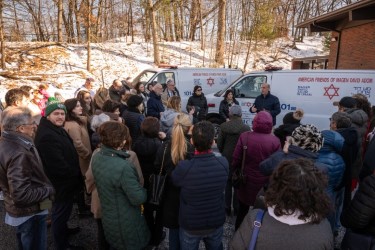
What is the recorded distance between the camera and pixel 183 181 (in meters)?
2.40

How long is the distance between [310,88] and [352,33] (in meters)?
7.06

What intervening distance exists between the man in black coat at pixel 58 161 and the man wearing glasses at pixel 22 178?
17.7 inches

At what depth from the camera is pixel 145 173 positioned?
3270 mm

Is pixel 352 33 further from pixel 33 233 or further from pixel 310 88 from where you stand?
pixel 33 233

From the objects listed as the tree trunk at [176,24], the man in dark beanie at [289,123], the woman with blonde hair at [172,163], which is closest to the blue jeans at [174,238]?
the woman with blonde hair at [172,163]

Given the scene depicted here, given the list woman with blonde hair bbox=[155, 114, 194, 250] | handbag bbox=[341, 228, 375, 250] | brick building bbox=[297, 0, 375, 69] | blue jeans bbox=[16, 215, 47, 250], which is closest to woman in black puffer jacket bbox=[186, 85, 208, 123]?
woman with blonde hair bbox=[155, 114, 194, 250]

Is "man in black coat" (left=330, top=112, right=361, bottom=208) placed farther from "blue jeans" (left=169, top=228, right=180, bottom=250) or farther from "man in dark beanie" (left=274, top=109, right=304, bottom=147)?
"blue jeans" (left=169, top=228, right=180, bottom=250)

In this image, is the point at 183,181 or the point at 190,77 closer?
the point at 183,181

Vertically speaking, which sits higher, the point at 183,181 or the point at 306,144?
the point at 306,144

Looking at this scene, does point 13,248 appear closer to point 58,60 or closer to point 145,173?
point 145,173

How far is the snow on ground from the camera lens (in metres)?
15.3

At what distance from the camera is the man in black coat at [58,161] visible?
3.03 metres

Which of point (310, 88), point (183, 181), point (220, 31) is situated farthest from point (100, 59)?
point (183, 181)

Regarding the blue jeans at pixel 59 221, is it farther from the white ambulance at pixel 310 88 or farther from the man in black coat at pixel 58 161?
the white ambulance at pixel 310 88
